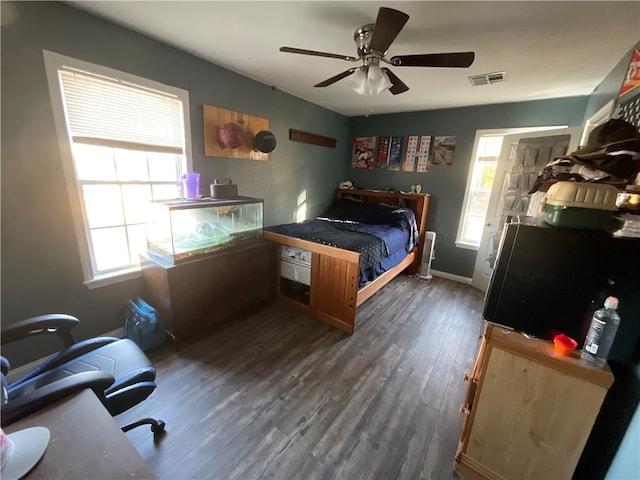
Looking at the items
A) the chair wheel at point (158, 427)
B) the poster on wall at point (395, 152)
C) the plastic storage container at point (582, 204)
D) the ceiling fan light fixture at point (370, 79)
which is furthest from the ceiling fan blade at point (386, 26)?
the poster on wall at point (395, 152)

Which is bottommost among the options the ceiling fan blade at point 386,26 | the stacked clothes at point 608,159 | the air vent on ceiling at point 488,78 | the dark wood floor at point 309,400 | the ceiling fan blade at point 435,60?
the dark wood floor at point 309,400

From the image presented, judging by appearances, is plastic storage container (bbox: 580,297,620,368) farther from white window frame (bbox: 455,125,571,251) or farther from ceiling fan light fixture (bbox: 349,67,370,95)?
white window frame (bbox: 455,125,571,251)

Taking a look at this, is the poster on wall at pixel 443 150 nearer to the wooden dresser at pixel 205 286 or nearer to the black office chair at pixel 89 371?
the wooden dresser at pixel 205 286

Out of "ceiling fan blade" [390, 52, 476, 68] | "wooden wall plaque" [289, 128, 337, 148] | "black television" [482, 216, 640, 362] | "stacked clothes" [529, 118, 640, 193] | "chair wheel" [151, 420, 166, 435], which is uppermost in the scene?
"ceiling fan blade" [390, 52, 476, 68]

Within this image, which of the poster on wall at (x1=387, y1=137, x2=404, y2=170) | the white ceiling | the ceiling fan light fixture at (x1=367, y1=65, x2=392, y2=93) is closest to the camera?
the white ceiling

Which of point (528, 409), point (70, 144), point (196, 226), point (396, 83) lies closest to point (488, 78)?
point (396, 83)

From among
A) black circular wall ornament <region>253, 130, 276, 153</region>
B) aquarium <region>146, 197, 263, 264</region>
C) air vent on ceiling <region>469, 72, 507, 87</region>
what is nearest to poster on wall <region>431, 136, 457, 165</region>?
air vent on ceiling <region>469, 72, 507, 87</region>

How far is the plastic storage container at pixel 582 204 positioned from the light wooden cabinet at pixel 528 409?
1.73ft

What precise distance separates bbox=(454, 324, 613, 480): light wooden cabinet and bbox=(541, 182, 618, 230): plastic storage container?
528 millimetres

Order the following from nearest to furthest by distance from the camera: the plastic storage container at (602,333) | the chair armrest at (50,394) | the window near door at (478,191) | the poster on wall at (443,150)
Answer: the chair armrest at (50,394) < the plastic storage container at (602,333) < the window near door at (478,191) < the poster on wall at (443,150)

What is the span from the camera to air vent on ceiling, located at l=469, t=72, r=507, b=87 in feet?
7.74

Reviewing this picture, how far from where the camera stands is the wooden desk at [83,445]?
67 centimetres

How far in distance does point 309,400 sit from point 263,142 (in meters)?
2.50

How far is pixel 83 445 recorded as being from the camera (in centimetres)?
74
